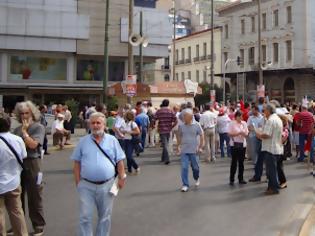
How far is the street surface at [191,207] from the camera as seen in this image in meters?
7.65

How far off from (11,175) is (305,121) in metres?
11.6

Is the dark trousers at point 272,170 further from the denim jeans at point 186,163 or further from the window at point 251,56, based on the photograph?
the window at point 251,56

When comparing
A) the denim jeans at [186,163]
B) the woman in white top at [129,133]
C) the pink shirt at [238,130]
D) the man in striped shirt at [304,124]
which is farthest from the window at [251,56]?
the denim jeans at [186,163]

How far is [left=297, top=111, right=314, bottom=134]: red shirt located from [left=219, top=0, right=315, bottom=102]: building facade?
1305 inches

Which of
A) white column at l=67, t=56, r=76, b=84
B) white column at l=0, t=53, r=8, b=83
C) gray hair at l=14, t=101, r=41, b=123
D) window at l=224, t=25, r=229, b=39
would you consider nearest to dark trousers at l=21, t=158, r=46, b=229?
gray hair at l=14, t=101, r=41, b=123

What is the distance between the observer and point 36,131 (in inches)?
278

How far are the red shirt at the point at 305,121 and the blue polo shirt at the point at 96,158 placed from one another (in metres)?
11.1

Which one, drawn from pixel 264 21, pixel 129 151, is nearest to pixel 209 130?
pixel 129 151

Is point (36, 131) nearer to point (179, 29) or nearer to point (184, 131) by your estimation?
point (184, 131)

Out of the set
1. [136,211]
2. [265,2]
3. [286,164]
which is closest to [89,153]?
[136,211]

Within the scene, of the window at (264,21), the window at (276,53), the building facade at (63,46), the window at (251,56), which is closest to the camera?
the building facade at (63,46)

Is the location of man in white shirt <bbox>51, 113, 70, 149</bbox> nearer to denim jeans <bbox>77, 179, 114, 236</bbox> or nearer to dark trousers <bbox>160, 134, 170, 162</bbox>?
dark trousers <bbox>160, 134, 170, 162</bbox>

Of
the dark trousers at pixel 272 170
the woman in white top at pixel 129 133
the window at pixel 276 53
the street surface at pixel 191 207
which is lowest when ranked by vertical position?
the street surface at pixel 191 207

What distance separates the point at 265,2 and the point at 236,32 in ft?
19.2
